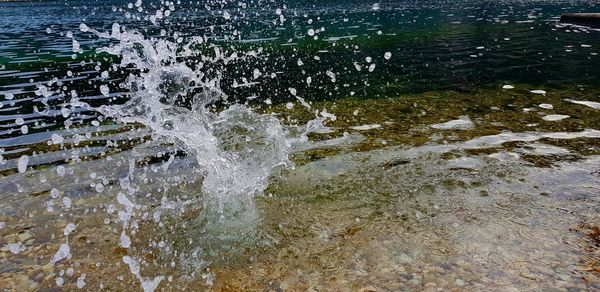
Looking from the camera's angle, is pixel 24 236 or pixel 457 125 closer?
pixel 24 236

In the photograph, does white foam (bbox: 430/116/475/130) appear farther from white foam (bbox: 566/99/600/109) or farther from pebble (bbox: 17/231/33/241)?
pebble (bbox: 17/231/33/241)

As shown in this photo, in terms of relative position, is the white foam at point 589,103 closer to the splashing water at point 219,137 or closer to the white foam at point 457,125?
the white foam at point 457,125

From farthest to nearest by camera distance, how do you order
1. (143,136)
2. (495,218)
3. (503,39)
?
(503,39) → (143,136) → (495,218)

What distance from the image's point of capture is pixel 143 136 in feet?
34.7

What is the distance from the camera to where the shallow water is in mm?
5016

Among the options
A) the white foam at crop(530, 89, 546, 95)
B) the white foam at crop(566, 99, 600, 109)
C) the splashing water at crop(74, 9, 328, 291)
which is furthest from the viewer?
the white foam at crop(530, 89, 546, 95)

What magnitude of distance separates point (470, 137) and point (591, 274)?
16.4ft

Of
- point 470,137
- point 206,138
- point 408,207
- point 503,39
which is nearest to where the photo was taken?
point 408,207

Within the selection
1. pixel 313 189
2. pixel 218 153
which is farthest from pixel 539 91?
pixel 218 153

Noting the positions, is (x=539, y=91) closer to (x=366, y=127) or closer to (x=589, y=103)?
(x=589, y=103)

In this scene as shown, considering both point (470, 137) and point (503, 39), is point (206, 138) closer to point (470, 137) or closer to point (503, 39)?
point (470, 137)

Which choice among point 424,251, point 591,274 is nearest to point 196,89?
point 424,251

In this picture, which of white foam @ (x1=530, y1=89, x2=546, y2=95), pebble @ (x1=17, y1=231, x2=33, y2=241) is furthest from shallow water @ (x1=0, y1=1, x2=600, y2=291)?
white foam @ (x1=530, y1=89, x2=546, y2=95)

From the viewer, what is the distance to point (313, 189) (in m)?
7.18
